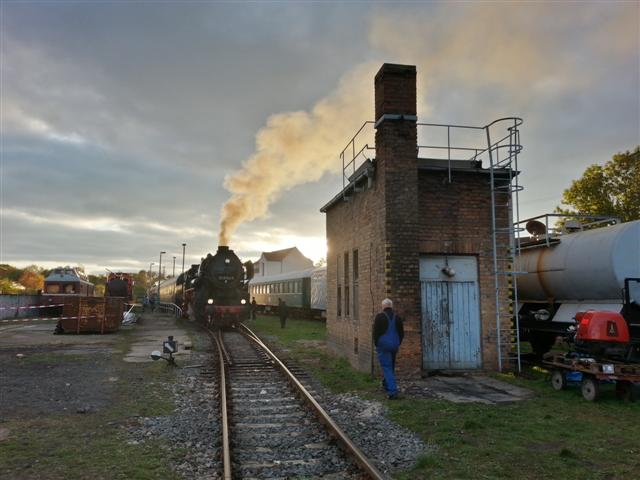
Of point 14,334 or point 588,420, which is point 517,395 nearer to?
point 588,420

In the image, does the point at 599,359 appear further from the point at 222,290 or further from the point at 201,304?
the point at 201,304

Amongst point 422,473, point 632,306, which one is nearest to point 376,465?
point 422,473

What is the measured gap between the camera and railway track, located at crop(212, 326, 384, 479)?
4984mm

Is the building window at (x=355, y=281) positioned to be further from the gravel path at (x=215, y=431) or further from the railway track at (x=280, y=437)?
the gravel path at (x=215, y=431)

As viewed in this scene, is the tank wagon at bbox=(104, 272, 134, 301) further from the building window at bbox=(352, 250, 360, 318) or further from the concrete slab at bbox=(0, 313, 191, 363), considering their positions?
the building window at bbox=(352, 250, 360, 318)

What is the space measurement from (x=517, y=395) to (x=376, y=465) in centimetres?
402

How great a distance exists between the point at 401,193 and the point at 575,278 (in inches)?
153

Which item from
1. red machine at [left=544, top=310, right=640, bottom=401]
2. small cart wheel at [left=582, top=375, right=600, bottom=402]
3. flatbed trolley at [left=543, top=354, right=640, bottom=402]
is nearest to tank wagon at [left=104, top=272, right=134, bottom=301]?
red machine at [left=544, top=310, right=640, bottom=401]

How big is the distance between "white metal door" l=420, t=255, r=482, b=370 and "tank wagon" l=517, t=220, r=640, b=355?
141cm

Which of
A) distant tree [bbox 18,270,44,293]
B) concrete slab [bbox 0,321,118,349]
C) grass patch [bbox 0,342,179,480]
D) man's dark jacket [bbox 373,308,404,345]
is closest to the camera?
grass patch [bbox 0,342,179,480]

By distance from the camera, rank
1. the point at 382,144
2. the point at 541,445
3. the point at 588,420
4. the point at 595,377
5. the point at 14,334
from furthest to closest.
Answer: the point at 14,334 → the point at 382,144 → the point at 595,377 → the point at 588,420 → the point at 541,445

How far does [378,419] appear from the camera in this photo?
6910mm

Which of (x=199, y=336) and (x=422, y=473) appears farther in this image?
(x=199, y=336)

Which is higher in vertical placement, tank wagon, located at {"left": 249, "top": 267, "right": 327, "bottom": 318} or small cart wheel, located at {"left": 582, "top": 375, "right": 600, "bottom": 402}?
tank wagon, located at {"left": 249, "top": 267, "right": 327, "bottom": 318}
